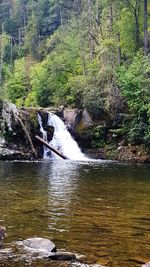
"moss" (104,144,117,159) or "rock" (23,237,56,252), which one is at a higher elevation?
"rock" (23,237,56,252)

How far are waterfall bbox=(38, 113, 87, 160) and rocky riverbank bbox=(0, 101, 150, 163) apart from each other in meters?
0.36

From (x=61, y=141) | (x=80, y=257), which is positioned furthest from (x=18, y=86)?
(x=80, y=257)

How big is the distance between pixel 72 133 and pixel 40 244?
2449cm

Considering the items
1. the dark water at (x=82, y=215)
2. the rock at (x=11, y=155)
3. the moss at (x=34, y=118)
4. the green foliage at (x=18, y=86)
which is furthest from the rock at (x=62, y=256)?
the green foliage at (x=18, y=86)

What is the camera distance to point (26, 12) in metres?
87.9

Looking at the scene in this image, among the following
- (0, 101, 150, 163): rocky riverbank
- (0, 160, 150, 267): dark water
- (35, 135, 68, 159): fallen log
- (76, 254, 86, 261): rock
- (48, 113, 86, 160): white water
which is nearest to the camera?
(76, 254, 86, 261): rock

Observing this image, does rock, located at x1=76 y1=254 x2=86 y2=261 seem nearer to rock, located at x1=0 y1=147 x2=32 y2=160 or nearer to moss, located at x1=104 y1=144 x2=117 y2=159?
rock, located at x1=0 y1=147 x2=32 y2=160

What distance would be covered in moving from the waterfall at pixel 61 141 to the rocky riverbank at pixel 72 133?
355 mm

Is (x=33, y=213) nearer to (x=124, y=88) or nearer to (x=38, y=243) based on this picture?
(x=38, y=243)

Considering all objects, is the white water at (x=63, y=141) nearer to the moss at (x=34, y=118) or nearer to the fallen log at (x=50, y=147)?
the fallen log at (x=50, y=147)

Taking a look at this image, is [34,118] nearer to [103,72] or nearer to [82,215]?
[103,72]

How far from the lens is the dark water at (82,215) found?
24.7 feet

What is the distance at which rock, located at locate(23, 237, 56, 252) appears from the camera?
23.9 feet

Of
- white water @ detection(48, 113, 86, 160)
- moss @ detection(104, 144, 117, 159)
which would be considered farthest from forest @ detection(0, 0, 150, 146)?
white water @ detection(48, 113, 86, 160)
